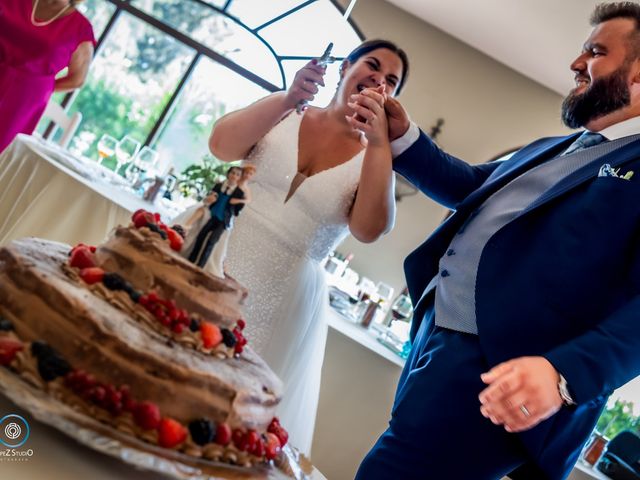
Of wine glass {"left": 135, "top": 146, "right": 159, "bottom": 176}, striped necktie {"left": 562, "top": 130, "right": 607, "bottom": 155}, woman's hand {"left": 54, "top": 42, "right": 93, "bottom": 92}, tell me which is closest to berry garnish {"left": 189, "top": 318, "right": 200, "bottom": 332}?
striped necktie {"left": 562, "top": 130, "right": 607, "bottom": 155}

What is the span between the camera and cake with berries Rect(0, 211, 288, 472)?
0.81 metres

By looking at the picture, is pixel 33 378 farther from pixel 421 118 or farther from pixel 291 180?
pixel 421 118

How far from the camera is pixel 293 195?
1.78 metres

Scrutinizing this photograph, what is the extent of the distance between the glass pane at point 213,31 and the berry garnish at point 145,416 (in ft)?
20.3

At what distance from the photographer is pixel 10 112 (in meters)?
2.90

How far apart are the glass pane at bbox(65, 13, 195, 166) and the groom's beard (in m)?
6.20

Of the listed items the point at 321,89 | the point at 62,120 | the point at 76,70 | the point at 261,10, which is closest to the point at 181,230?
the point at 76,70

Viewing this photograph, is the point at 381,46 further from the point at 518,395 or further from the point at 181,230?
the point at 518,395

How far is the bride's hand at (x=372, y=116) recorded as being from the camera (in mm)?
1495

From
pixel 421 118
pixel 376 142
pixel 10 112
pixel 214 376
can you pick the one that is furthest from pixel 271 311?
pixel 421 118

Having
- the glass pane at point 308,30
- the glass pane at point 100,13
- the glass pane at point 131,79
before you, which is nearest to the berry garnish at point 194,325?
the glass pane at point 308,30

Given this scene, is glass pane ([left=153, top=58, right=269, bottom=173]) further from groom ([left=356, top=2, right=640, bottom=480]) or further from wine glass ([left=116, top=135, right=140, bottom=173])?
groom ([left=356, top=2, right=640, bottom=480])

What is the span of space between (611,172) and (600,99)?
23 centimetres

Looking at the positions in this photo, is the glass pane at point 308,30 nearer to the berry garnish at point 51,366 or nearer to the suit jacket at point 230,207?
the suit jacket at point 230,207
